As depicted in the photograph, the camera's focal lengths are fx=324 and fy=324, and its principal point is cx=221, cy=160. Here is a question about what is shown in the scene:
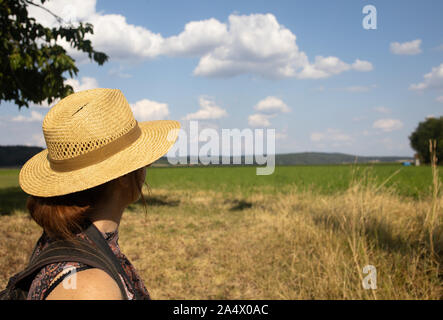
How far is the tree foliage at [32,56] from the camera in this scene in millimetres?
7039

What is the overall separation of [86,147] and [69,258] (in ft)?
1.48

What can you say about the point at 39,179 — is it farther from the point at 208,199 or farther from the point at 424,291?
the point at 208,199

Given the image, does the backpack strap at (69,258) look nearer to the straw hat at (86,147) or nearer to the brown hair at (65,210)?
the brown hair at (65,210)

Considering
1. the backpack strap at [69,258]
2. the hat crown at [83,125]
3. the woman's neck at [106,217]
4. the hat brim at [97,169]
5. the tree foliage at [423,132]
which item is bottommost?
the backpack strap at [69,258]

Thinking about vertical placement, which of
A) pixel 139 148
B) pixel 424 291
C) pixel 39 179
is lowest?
pixel 424 291

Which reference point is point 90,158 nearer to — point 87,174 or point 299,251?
point 87,174

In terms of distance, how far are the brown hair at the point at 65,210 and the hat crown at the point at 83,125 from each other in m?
0.17

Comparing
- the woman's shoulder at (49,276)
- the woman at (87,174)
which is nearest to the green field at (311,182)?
the woman at (87,174)

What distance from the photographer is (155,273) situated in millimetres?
5172

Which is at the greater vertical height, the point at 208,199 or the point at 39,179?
the point at 39,179
